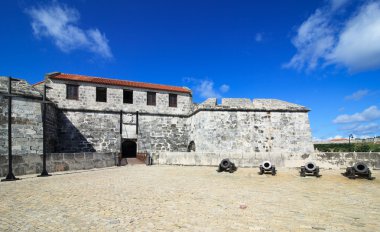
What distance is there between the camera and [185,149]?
68.6ft

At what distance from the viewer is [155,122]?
798 inches

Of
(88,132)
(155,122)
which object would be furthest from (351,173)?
(88,132)

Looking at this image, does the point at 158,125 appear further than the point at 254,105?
Yes

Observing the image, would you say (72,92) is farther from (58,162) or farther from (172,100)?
(172,100)

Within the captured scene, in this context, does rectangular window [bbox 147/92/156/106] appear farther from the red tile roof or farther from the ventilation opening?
the ventilation opening

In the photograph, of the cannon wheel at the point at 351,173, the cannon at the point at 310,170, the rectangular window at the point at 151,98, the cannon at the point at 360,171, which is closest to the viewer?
the cannon at the point at 360,171

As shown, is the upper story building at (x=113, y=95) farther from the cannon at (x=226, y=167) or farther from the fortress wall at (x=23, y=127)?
the cannon at (x=226, y=167)

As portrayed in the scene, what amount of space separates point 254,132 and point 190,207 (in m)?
Answer: 13.6

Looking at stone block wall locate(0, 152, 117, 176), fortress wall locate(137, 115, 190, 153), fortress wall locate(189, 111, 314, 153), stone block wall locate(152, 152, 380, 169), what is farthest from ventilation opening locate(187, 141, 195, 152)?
stone block wall locate(0, 152, 117, 176)

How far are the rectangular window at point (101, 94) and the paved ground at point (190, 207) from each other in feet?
40.4

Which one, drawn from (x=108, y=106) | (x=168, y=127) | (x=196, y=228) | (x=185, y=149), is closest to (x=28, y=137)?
(x=108, y=106)

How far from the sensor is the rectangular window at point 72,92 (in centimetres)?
1833

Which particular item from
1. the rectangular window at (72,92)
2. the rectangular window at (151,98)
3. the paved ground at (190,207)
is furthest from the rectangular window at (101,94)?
the paved ground at (190,207)

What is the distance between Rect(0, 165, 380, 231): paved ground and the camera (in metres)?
4.12
